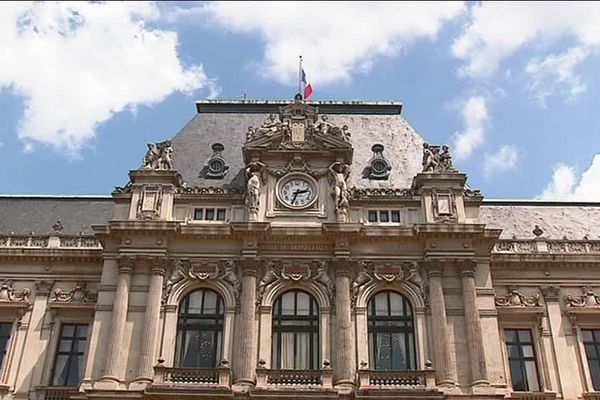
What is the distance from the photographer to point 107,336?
29578 millimetres

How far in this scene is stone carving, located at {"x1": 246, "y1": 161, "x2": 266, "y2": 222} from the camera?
32.0 m

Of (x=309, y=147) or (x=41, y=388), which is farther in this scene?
(x=309, y=147)

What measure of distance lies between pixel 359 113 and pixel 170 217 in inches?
531

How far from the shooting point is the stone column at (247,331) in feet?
93.6

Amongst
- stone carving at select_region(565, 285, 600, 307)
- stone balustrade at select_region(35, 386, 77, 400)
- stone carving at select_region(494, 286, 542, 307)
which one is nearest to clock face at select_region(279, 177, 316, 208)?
stone carving at select_region(494, 286, 542, 307)

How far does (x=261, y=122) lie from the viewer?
129 feet

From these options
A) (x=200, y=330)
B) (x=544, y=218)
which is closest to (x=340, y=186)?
(x=200, y=330)

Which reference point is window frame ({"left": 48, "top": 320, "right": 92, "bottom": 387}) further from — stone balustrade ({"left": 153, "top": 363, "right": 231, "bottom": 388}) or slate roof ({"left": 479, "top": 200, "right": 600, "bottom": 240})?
slate roof ({"left": 479, "top": 200, "right": 600, "bottom": 240})

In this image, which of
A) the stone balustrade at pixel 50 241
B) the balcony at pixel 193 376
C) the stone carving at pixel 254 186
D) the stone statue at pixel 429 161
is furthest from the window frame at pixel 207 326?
the stone statue at pixel 429 161

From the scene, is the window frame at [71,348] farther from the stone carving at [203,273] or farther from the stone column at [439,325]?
the stone column at [439,325]

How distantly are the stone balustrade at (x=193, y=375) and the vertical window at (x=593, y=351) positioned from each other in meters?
15.3

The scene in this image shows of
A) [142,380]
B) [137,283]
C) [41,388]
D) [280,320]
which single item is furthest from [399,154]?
[41,388]

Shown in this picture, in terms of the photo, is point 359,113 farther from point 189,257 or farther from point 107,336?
point 107,336

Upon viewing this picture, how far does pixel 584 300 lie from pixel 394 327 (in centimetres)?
896
